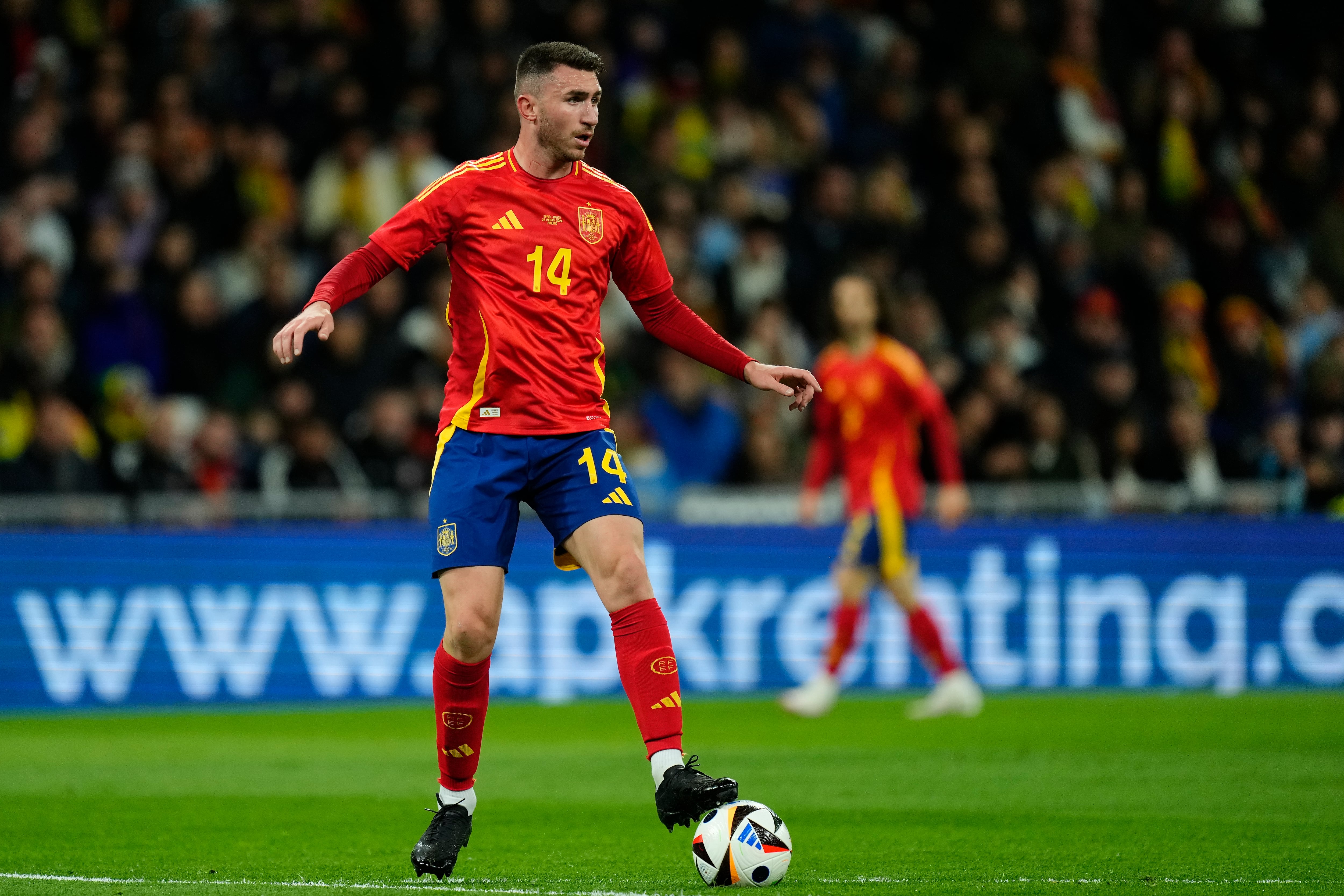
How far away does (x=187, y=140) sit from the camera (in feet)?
47.8

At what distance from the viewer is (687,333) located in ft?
20.5

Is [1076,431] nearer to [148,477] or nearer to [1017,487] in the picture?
[1017,487]

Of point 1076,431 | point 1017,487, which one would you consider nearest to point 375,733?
point 1017,487

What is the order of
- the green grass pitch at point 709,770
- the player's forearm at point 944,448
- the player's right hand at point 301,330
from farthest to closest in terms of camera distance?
the player's forearm at point 944,448 → the green grass pitch at point 709,770 → the player's right hand at point 301,330

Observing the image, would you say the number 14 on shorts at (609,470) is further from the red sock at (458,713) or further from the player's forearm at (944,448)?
the player's forearm at (944,448)

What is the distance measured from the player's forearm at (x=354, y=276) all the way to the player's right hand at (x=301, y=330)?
0.16 feet

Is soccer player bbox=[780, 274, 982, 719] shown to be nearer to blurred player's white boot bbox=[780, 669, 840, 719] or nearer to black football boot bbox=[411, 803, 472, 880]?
blurred player's white boot bbox=[780, 669, 840, 719]

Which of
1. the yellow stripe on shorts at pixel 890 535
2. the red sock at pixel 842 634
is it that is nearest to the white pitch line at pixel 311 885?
the yellow stripe on shorts at pixel 890 535

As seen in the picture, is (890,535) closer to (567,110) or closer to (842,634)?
(842,634)

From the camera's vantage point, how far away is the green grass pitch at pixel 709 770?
580 centimetres

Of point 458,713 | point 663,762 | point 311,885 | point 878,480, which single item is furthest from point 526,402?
point 878,480

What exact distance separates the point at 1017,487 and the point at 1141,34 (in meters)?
6.89

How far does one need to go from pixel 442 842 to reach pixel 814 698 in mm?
6239

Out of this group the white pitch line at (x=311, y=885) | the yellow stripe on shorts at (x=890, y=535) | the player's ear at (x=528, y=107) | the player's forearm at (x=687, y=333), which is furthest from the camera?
the yellow stripe on shorts at (x=890, y=535)
